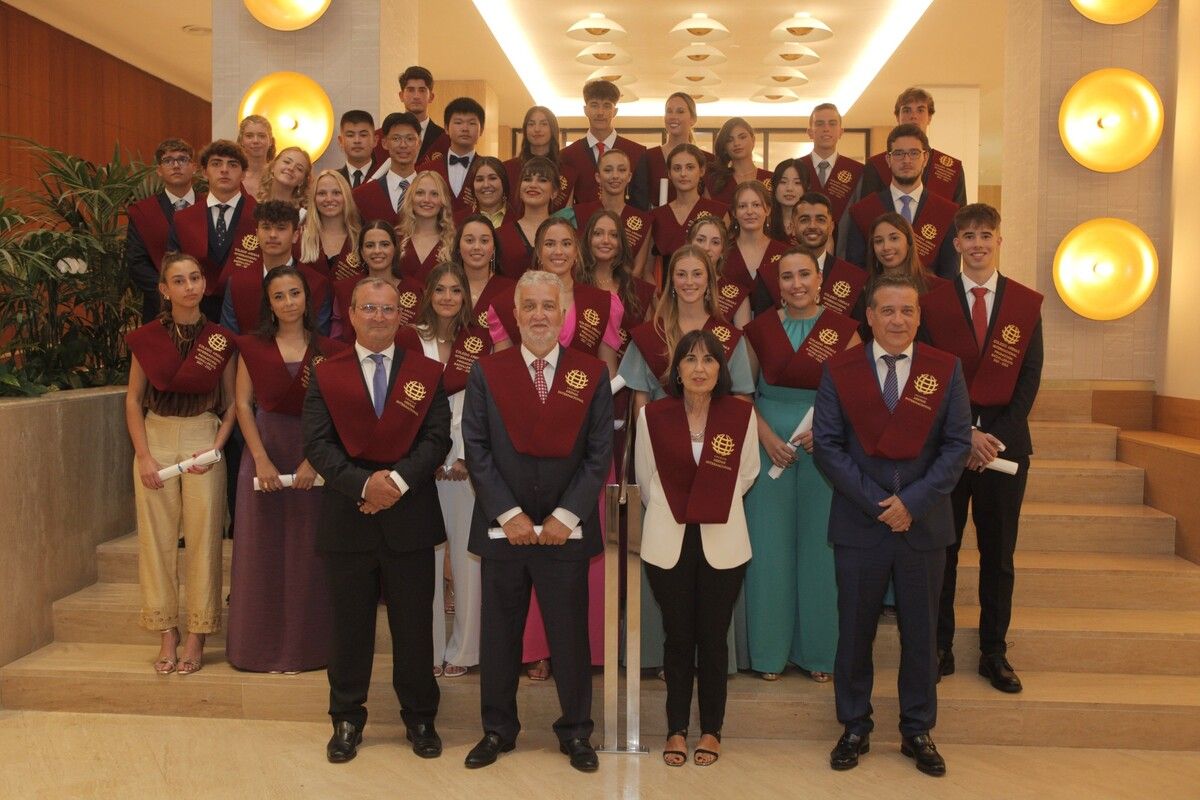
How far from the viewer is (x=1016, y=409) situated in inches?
150

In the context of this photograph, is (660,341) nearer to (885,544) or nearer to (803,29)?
(885,544)

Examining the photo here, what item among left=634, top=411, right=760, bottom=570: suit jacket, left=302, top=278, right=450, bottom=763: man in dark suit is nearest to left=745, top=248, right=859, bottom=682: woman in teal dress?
left=634, top=411, right=760, bottom=570: suit jacket

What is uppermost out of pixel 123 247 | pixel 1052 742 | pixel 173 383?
pixel 123 247

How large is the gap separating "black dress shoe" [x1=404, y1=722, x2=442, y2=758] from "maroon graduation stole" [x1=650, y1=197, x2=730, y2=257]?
7.65 feet

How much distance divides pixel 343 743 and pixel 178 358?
153 centimetres

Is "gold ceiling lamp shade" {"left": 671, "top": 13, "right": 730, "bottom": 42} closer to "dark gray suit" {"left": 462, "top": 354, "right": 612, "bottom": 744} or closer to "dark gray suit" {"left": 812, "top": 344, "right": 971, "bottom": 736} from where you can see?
"dark gray suit" {"left": 812, "top": 344, "right": 971, "bottom": 736}

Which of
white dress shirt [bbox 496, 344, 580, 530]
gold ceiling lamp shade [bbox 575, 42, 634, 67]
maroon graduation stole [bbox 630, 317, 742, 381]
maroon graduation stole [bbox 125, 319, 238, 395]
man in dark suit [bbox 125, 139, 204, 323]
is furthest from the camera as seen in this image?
gold ceiling lamp shade [bbox 575, 42, 634, 67]

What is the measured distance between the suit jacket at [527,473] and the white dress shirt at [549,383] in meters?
0.03

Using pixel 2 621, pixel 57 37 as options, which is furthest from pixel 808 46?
pixel 2 621

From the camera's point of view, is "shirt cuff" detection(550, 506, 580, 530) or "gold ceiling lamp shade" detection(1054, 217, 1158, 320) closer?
"shirt cuff" detection(550, 506, 580, 530)

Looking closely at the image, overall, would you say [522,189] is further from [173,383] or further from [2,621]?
[2,621]

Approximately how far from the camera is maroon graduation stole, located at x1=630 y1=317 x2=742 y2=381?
3.79 m

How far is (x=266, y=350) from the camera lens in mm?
3867

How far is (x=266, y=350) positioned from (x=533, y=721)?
5.47ft
